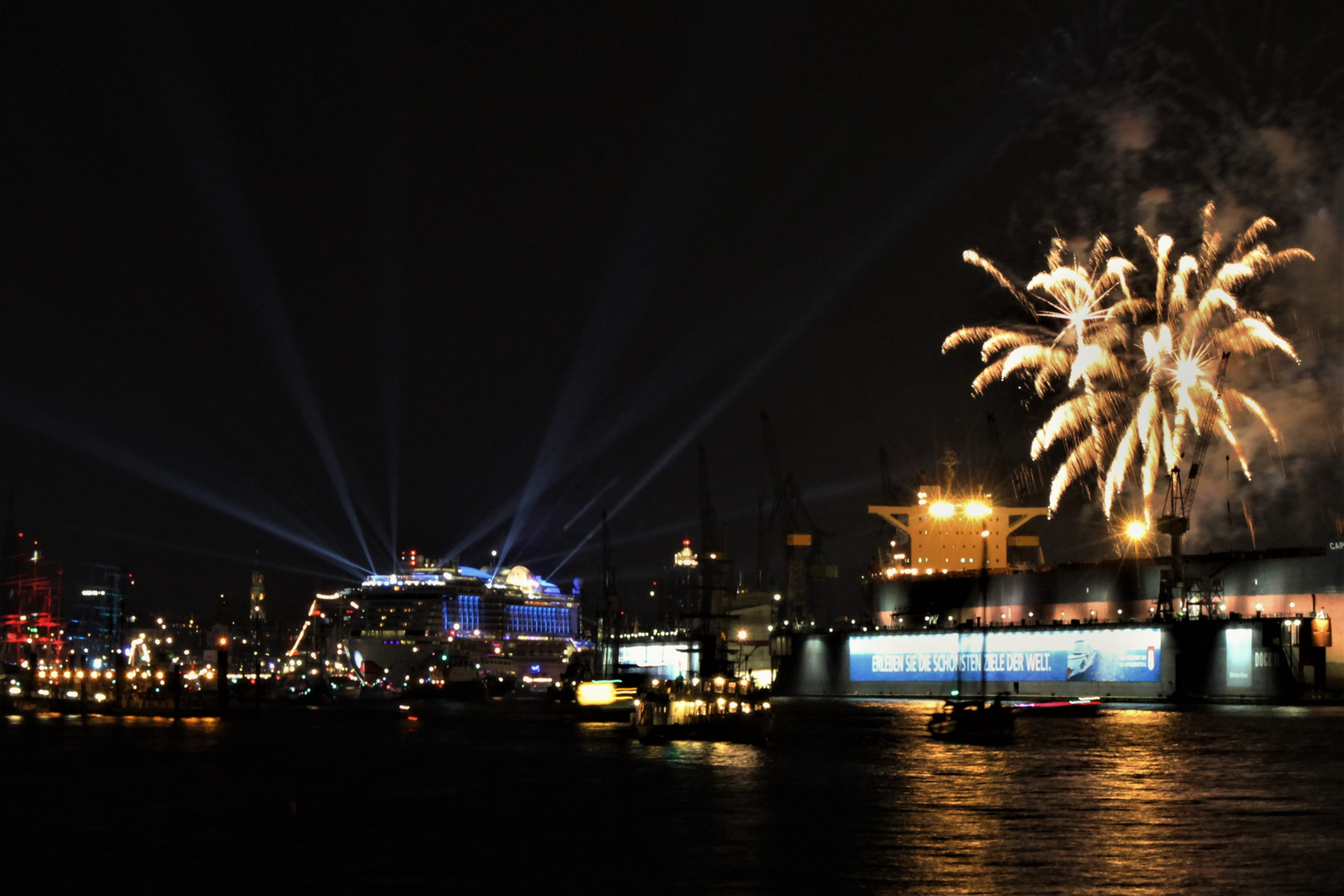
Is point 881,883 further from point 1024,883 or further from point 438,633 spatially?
point 438,633

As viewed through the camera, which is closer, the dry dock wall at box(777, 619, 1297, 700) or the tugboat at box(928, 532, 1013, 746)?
the tugboat at box(928, 532, 1013, 746)

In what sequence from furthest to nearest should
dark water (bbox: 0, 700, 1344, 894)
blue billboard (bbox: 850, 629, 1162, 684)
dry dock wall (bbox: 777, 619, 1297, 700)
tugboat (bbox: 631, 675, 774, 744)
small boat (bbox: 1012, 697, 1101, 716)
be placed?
1. blue billboard (bbox: 850, 629, 1162, 684)
2. dry dock wall (bbox: 777, 619, 1297, 700)
3. small boat (bbox: 1012, 697, 1101, 716)
4. tugboat (bbox: 631, 675, 774, 744)
5. dark water (bbox: 0, 700, 1344, 894)

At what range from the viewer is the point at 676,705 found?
254 feet

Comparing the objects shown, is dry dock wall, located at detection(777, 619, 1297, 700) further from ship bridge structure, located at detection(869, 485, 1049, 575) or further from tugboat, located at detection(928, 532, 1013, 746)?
ship bridge structure, located at detection(869, 485, 1049, 575)

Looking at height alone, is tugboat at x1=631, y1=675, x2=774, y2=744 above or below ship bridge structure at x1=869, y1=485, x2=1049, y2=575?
below

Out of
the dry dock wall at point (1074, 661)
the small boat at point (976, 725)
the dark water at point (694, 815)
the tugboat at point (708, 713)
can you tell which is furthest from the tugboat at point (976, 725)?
the dry dock wall at point (1074, 661)

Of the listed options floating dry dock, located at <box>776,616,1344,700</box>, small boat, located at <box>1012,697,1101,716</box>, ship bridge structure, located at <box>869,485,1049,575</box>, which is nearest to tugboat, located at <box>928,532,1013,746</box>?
floating dry dock, located at <box>776,616,1344,700</box>

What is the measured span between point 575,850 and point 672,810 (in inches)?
342

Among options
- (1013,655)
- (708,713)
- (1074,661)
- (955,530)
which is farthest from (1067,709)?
(955,530)

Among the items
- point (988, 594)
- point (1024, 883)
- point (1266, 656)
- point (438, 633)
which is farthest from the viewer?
point (438, 633)

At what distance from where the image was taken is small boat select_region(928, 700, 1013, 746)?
75.2 metres

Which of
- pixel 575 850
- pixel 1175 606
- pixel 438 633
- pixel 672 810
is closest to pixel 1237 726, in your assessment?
pixel 1175 606

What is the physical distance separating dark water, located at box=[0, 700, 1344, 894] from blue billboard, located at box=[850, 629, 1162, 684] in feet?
119

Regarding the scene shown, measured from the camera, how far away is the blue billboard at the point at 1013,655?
4473 inches
